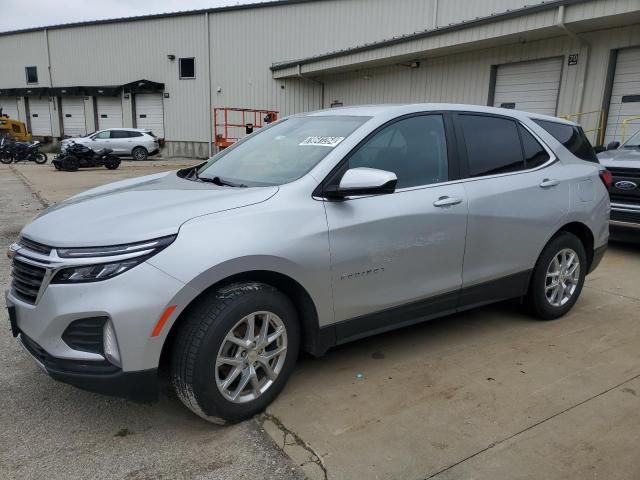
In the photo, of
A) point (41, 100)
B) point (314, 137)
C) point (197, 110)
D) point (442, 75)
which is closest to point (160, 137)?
point (197, 110)

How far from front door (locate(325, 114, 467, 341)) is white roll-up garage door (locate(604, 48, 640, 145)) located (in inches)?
376

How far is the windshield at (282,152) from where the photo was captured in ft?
10.0

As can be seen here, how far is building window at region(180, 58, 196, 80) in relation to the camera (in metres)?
26.7

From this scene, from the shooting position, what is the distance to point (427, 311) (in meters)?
3.40

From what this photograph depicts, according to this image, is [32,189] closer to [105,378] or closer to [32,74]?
[105,378]

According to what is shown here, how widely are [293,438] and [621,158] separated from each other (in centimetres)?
615

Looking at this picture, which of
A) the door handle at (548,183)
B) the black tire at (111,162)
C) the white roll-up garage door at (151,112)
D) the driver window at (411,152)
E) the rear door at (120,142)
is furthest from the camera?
the white roll-up garage door at (151,112)

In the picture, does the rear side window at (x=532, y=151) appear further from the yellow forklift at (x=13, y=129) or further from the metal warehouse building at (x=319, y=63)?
the yellow forklift at (x=13, y=129)

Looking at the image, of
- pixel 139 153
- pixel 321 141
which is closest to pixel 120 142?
pixel 139 153

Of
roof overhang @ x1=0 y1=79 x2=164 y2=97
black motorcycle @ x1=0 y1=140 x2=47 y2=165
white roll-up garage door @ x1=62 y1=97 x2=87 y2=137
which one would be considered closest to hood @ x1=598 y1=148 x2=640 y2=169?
black motorcycle @ x1=0 y1=140 x2=47 y2=165

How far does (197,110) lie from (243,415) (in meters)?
26.0

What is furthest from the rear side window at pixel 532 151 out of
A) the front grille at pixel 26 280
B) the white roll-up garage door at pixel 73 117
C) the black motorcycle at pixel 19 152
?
the white roll-up garage door at pixel 73 117

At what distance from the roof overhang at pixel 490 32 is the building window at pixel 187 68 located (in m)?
10.5

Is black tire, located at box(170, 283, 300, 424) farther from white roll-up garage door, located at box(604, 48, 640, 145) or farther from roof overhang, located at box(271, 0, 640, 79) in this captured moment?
white roll-up garage door, located at box(604, 48, 640, 145)
